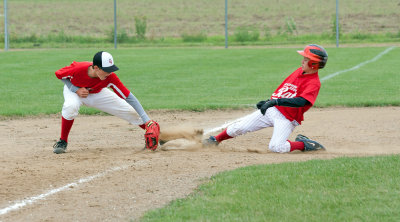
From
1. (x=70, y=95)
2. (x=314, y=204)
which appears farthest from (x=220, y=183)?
(x=70, y=95)

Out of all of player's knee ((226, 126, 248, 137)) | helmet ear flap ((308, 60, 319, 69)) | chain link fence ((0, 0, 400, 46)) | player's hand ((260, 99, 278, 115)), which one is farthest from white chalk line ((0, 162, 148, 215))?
chain link fence ((0, 0, 400, 46))

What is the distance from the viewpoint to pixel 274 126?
7.01 metres

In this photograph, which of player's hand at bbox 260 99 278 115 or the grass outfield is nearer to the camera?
player's hand at bbox 260 99 278 115

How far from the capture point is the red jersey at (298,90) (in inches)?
263

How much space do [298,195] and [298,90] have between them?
2.33 meters

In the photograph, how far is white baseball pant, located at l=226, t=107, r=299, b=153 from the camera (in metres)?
6.80

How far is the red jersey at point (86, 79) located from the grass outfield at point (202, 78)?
3314mm

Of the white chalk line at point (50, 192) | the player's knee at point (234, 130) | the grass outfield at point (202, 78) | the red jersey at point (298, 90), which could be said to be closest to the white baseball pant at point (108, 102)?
the player's knee at point (234, 130)

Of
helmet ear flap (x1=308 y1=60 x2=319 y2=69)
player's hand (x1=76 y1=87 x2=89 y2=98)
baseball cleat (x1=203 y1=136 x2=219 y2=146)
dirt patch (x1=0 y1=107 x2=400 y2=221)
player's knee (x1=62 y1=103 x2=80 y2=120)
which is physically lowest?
dirt patch (x1=0 y1=107 x2=400 y2=221)

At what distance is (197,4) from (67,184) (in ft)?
146

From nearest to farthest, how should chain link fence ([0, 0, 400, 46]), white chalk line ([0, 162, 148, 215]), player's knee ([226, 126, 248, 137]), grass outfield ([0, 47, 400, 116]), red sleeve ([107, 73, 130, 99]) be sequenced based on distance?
1. white chalk line ([0, 162, 148, 215])
2. red sleeve ([107, 73, 130, 99])
3. player's knee ([226, 126, 248, 137])
4. grass outfield ([0, 47, 400, 116])
5. chain link fence ([0, 0, 400, 46])

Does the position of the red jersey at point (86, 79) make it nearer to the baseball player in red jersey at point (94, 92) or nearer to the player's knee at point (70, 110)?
the baseball player in red jersey at point (94, 92)

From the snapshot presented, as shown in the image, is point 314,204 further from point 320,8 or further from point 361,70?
point 320,8

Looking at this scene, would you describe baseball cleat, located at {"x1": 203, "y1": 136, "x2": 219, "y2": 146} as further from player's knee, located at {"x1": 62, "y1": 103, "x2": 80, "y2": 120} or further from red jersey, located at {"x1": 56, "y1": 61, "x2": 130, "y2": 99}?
player's knee, located at {"x1": 62, "y1": 103, "x2": 80, "y2": 120}
